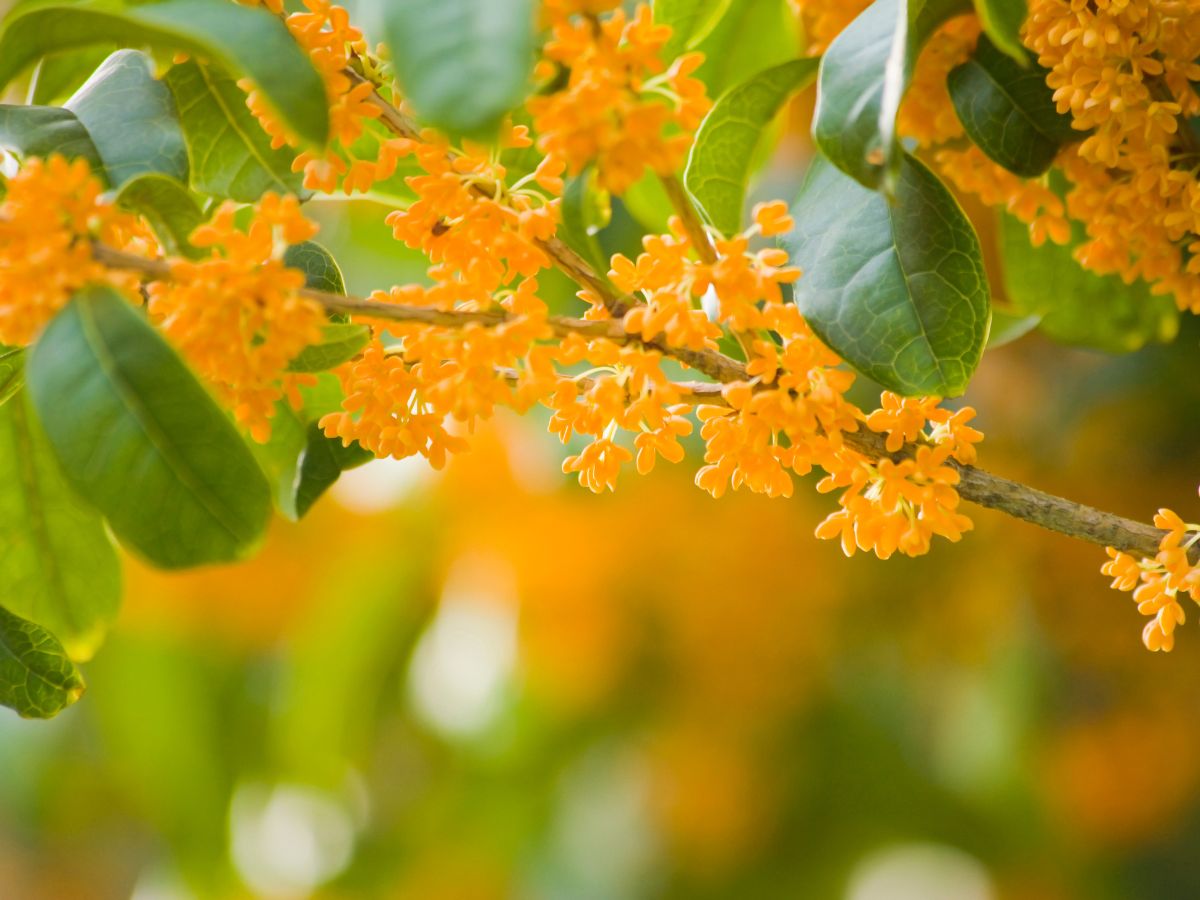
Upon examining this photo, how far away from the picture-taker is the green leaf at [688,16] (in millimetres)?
827

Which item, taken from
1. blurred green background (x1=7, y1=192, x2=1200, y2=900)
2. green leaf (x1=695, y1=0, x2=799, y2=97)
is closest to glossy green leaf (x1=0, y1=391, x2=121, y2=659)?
green leaf (x1=695, y1=0, x2=799, y2=97)

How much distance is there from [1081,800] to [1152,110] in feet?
4.19

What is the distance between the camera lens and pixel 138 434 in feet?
1.65

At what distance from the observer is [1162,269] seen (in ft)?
2.25

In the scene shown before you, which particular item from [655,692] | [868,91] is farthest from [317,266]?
[655,692]

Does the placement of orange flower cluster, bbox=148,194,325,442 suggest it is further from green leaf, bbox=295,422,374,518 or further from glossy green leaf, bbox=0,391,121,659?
glossy green leaf, bbox=0,391,121,659

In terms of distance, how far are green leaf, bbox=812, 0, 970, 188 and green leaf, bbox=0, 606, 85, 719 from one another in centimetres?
51

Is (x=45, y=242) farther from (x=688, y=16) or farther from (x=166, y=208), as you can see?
(x=688, y=16)

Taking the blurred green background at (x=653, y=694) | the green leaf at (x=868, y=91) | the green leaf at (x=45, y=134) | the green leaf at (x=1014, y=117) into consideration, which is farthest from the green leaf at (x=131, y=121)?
the blurred green background at (x=653, y=694)

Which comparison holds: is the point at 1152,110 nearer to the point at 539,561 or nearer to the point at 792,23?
the point at 792,23

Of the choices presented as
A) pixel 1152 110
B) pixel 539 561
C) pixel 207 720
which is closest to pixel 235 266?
pixel 1152 110

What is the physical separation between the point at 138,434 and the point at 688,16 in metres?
0.52

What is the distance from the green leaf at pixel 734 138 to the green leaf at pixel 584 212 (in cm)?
11

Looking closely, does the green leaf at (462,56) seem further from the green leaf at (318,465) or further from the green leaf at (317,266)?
the green leaf at (318,465)
